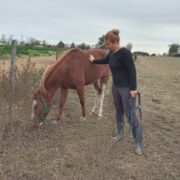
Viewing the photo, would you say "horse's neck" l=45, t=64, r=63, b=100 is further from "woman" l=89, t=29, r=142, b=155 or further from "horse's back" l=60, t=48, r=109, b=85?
"woman" l=89, t=29, r=142, b=155

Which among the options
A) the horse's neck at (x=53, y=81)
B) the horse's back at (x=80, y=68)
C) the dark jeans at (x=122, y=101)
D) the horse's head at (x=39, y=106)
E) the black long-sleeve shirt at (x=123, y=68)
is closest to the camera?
the black long-sleeve shirt at (x=123, y=68)

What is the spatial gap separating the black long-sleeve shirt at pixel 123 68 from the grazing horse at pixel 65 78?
62.6 inches

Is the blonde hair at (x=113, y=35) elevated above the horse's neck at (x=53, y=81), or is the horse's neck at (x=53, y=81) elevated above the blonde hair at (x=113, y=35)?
the blonde hair at (x=113, y=35)

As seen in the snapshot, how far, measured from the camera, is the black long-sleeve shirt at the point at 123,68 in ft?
22.4

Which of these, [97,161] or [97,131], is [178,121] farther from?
[97,161]

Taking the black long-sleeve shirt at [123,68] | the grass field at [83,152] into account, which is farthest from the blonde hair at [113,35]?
the grass field at [83,152]

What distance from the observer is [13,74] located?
7242mm

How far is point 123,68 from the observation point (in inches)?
274

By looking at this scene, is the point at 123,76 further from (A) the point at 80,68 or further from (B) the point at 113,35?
(A) the point at 80,68

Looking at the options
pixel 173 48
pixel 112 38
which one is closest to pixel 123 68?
pixel 112 38

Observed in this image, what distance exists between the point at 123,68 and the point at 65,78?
2059 millimetres

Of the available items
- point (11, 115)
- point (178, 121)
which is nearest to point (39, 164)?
point (11, 115)

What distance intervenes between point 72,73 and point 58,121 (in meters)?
1.05

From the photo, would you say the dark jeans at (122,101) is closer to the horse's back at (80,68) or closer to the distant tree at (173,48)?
the horse's back at (80,68)
